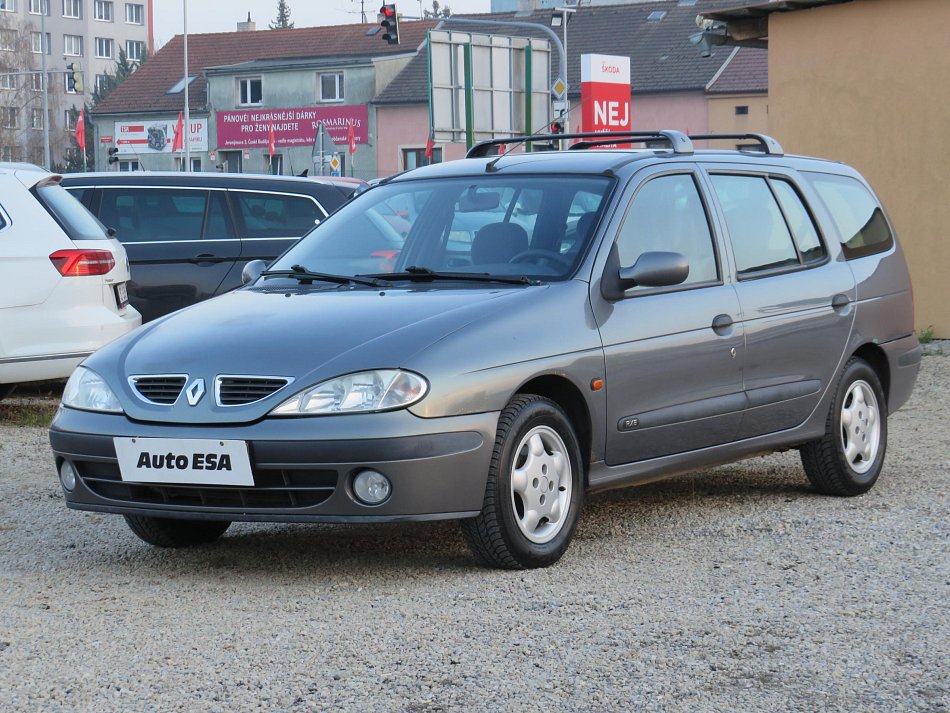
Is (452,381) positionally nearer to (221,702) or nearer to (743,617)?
(743,617)

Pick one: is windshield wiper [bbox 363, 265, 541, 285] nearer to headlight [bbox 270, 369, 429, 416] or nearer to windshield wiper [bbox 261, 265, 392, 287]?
windshield wiper [bbox 261, 265, 392, 287]

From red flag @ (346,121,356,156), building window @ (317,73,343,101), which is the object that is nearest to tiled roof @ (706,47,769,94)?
red flag @ (346,121,356,156)

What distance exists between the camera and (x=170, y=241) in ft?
40.1

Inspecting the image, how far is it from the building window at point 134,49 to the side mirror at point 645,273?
386 ft

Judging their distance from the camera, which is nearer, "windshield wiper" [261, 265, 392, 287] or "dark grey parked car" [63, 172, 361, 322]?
"windshield wiper" [261, 265, 392, 287]

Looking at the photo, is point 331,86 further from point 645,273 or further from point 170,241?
point 645,273

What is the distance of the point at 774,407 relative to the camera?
716cm

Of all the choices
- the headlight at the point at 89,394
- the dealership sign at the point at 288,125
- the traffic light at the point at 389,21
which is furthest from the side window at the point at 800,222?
the dealership sign at the point at 288,125

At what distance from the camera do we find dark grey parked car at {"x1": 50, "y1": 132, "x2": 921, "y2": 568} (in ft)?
18.0

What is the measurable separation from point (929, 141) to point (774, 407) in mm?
8944

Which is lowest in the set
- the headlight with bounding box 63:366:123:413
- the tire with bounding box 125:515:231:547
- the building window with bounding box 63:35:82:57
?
the tire with bounding box 125:515:231:547

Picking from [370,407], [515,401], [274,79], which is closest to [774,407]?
[515,401]

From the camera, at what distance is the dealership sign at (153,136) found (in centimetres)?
6875

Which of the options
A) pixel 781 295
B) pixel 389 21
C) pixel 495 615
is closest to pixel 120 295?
pixel 781 295
